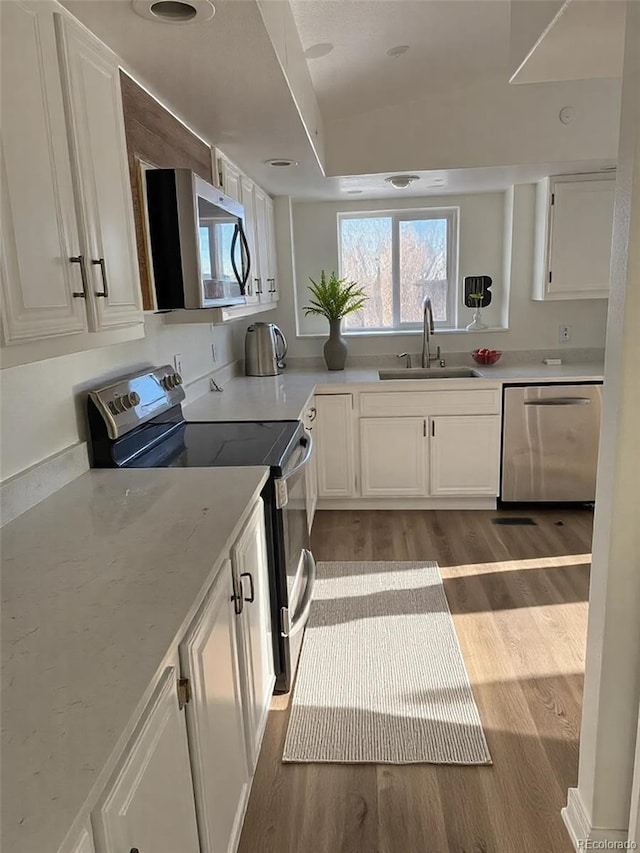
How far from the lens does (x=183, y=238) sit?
6.46ft

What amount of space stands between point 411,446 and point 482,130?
1938 mm

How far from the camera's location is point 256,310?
3443 mm

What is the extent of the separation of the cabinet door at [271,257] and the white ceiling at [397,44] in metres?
0.75

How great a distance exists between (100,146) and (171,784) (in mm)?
1424

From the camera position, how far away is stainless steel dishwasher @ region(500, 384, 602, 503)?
12.3 ft

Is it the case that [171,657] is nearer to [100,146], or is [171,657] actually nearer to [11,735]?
[11,735]

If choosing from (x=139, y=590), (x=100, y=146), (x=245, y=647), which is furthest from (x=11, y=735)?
(x=100, y=146)

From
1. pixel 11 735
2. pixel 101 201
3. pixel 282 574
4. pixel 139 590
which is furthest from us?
pixel 282 574

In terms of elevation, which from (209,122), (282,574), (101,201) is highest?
(209,122)

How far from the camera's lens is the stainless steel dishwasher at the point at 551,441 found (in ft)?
12.3

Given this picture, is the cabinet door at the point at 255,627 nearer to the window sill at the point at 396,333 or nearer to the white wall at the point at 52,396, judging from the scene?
the white wall at the point at 52,396

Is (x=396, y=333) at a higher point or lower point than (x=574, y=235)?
lower

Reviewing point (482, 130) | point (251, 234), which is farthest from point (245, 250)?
point (482, 130)

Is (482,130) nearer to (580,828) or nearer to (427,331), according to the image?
(427,331)
